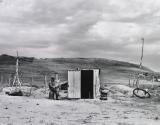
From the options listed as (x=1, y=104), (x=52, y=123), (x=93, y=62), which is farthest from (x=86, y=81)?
(x=93, y=62)

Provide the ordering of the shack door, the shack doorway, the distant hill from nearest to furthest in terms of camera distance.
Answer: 1. the shack door
2. the shack doorway
3. the distant hill

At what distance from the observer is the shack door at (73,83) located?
29.3 m

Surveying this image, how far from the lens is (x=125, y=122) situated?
15148mm

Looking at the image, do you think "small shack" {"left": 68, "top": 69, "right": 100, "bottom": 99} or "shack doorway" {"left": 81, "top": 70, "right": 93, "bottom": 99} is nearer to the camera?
"small shack" {"left": 68, "top": 69, "right": 100, "bottom": 99}

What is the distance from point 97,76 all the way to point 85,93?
1.77 metres

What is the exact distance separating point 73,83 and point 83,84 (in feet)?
4.10

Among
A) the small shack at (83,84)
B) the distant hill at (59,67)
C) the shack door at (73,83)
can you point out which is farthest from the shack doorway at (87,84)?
the distant hill at (59,67)

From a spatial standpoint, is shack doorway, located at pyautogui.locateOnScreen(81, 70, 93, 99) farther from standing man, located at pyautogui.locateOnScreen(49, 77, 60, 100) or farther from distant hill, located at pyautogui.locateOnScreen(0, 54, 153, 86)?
distant hill, located at pyautogui.locateOnScreen(0, 54, 153, 86)

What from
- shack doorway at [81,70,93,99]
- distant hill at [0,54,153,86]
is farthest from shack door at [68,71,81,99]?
distant hill at [0,54,153,86]

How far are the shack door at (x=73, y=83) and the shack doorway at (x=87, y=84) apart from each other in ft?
1.89

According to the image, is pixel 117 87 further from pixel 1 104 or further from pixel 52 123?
pixel 52 123

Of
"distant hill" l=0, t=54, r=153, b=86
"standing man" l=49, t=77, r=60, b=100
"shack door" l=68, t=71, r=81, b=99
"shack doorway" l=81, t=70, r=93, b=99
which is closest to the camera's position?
"standing man" l=49, t=77, r=60, b=100

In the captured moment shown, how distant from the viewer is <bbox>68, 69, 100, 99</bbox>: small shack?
29.3 m

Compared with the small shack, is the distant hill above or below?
above
